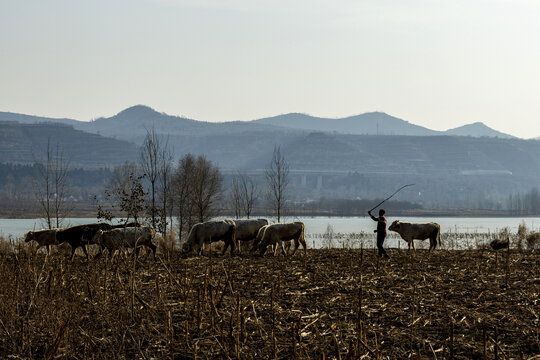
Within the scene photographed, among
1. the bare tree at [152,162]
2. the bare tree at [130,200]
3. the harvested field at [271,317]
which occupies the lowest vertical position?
the harvested field at [271,317]

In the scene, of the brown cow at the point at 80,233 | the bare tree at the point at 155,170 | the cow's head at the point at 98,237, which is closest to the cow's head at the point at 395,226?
the brown cow at the point at 80,233

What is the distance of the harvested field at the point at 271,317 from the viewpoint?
31.2 feet

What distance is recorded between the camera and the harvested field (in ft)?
31.2

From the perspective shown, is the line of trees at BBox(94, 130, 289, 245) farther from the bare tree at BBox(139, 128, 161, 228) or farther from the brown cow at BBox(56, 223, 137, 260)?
the brown cow at BBox(56, 223, 137, 260)

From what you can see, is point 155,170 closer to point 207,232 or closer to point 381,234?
point 207,232

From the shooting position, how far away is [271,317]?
11406 millimetres

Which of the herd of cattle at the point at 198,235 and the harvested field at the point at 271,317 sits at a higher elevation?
the herd of cattle at the point at 198,235

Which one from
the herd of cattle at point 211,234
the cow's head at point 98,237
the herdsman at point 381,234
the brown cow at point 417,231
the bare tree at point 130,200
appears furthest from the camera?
the brown cow at point 417,231

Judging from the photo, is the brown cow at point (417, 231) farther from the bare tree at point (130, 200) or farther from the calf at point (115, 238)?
the bare tree at point (130, 200)

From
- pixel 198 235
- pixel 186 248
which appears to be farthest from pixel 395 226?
pixel 186 248

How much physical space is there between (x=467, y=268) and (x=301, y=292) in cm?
678

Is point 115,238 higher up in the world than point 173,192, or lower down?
lower down

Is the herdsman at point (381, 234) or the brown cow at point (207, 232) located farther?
the brown cow at point (207, 232)

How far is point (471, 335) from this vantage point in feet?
34.6
